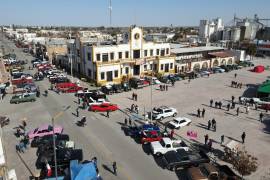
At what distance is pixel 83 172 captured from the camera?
18250 millimetres

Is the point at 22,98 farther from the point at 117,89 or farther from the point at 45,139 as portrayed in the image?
the point at 45,139

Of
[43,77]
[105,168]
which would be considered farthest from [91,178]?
[43,77]

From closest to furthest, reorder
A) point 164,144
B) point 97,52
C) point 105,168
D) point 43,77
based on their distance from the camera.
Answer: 1. point 105,168
2. point 164,144
3. point 97,52
4. point 43,77

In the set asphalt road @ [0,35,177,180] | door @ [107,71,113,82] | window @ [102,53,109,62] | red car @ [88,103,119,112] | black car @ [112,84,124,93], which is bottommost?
asphalt road @ [0,35,177,180]

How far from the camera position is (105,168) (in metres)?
20.9

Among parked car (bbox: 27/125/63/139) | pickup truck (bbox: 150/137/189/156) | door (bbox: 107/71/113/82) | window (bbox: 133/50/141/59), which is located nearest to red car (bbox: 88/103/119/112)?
parked car (bbox: 27/125/63/139)

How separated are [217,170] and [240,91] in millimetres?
30283

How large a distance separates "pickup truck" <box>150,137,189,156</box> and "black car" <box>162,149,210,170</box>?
0.98 meters

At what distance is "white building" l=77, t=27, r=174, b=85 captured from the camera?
47.8 meters

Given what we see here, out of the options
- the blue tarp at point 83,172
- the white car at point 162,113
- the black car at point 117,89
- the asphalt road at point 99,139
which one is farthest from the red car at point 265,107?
the blue tarp at point 83,172

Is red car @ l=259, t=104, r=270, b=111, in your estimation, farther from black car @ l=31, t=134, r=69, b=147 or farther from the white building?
black car @ l=31, t=134, r=69, b=147

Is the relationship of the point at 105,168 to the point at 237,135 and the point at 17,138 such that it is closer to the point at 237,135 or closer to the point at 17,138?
the point at 17,138

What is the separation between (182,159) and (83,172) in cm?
804

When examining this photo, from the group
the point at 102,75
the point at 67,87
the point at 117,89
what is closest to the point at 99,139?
the point at 117,89
